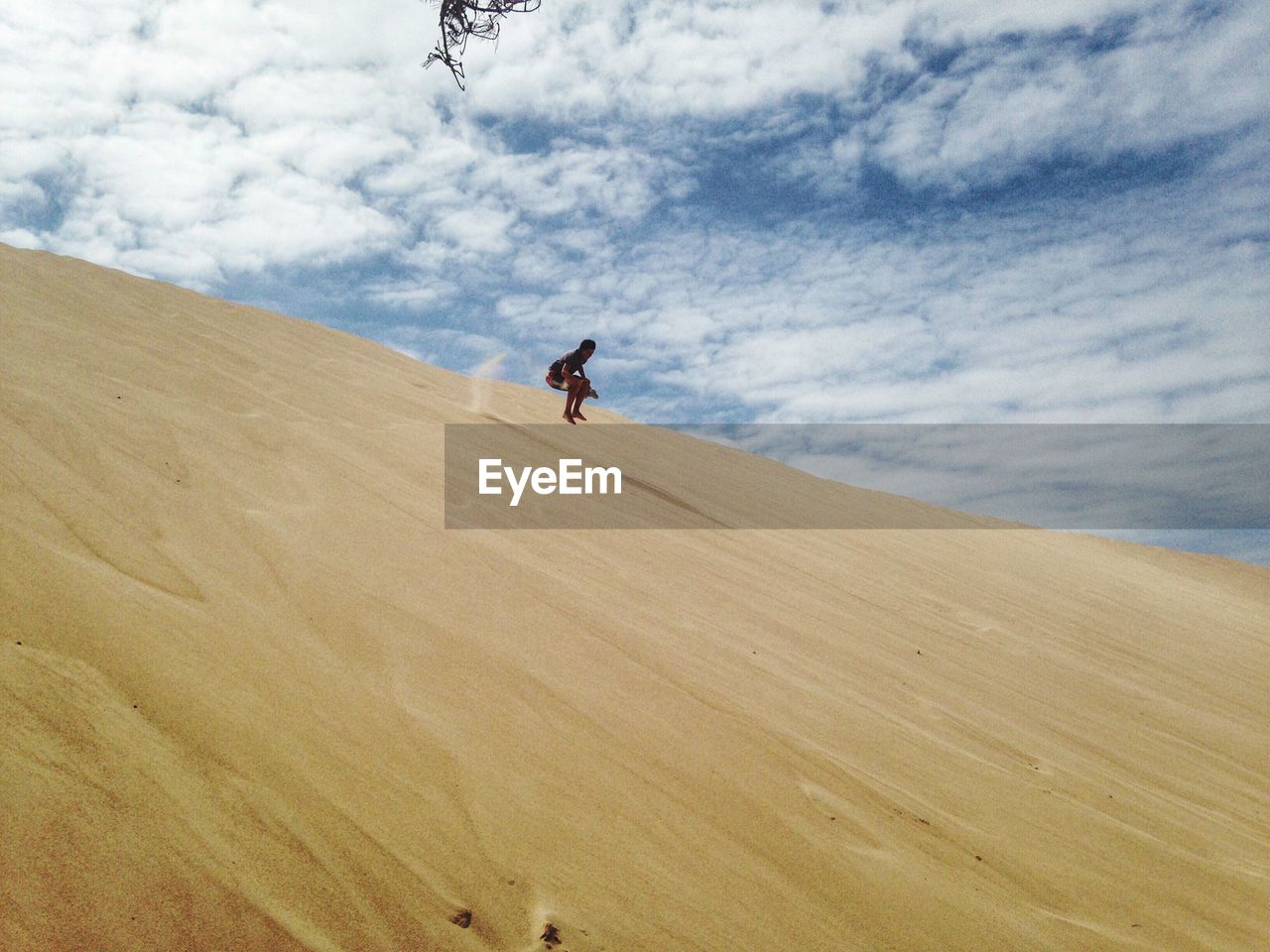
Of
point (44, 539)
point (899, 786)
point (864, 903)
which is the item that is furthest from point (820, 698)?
point (44, 539)

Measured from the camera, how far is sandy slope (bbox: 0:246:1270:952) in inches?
57.9

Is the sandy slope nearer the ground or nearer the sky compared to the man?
nearer the ground

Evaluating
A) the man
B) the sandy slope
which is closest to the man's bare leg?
the man

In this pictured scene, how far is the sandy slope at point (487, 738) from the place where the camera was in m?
→ 1.47

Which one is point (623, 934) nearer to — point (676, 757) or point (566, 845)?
point (566, 845)

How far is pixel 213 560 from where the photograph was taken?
2510 mm

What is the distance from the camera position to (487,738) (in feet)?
6.68

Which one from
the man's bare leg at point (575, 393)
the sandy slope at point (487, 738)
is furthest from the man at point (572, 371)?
the sandy slope at point (487, 738)

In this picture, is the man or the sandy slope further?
the man

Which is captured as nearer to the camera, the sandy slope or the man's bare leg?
the sandy slope

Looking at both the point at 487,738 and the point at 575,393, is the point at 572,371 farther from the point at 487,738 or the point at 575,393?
the point at 487,738

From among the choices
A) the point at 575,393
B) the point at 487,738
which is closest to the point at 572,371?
the point at 575,393

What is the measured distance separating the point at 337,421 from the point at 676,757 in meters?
3.50

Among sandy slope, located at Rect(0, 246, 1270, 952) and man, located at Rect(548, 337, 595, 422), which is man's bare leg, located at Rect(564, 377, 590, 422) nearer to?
man, located at Rect(548, 337, 595, 422)
